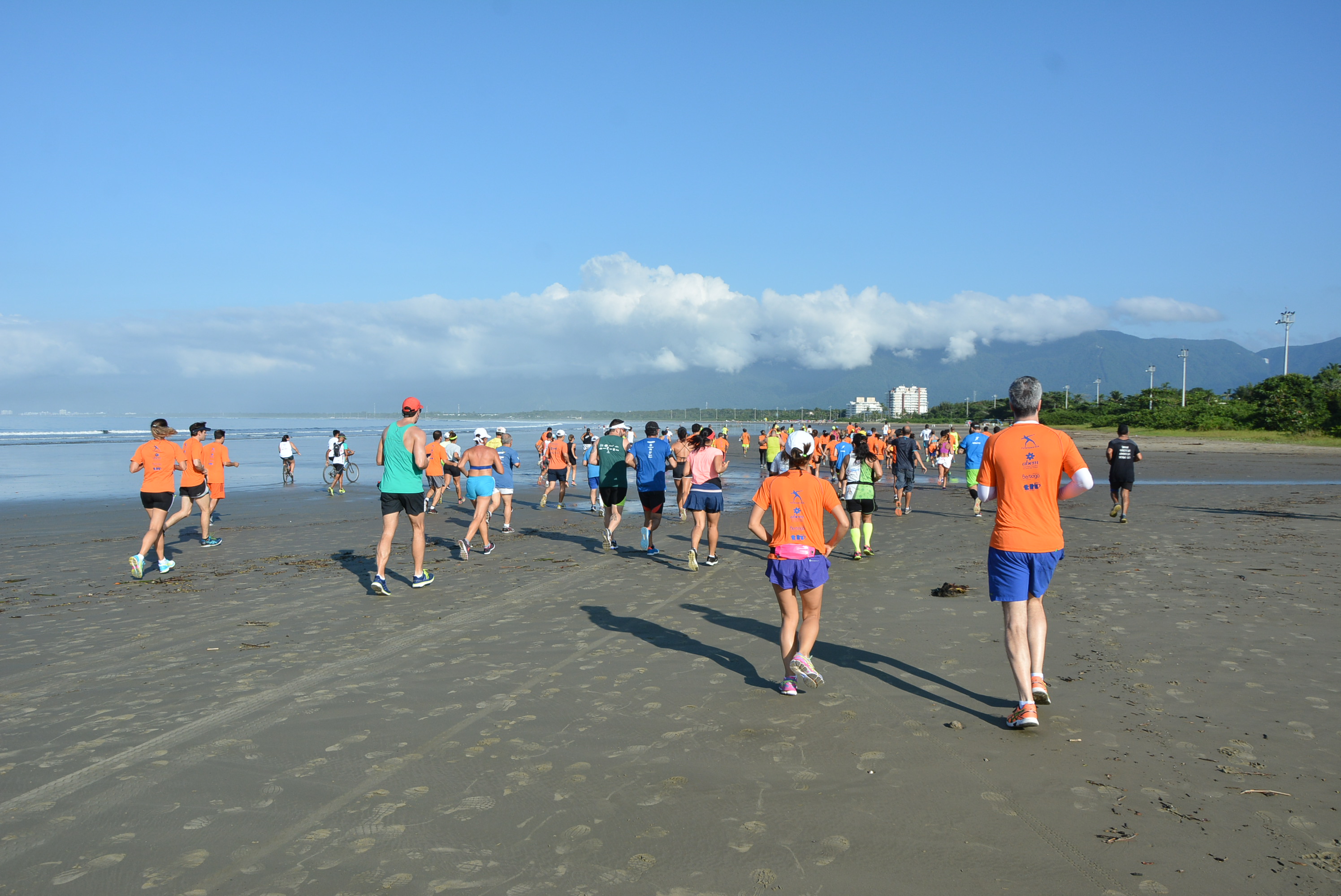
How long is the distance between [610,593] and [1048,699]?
4.90 metres

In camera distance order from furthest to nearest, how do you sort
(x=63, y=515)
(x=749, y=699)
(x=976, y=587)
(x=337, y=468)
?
1. (x=337, y=468)
2. (x=63, y=515)
3. (x=976, y=587)
4. (x=749, y=699)

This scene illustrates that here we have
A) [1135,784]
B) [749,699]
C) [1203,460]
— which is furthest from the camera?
[1203,460]

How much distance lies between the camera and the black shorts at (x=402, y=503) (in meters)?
8.53

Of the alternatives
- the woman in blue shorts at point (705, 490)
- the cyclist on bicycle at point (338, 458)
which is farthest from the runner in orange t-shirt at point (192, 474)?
the cyclist on bicycle at point (338, 458)

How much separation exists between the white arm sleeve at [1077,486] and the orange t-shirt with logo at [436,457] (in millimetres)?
13463

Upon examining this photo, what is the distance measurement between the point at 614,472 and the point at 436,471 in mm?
6651

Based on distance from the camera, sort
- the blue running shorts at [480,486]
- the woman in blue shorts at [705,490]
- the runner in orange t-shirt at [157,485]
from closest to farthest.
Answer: the runner in orange t-shirt at [157,485] → the woman in blue shorts at [705,490] → the blue running shorts at [480,486]

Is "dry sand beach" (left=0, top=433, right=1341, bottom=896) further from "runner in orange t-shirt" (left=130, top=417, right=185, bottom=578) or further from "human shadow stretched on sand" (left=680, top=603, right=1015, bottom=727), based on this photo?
"runner in orange t-shirt" (left=130, top=417, right=185, bottom=578)

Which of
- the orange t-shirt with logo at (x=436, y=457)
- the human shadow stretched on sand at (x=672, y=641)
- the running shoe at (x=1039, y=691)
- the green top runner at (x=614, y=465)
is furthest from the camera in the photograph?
the orange t-shirt with logo at (x=436, y=457)

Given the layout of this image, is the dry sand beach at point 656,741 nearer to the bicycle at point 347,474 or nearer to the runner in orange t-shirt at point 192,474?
the runner in orange t-shirt at point 192,474

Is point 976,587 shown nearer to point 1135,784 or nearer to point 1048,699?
point 1048,699

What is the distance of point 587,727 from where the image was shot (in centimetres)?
465

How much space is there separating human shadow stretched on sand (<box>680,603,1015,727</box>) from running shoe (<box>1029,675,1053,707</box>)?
6.8 inches

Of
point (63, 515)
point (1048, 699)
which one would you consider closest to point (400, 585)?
point (1048, 699)
